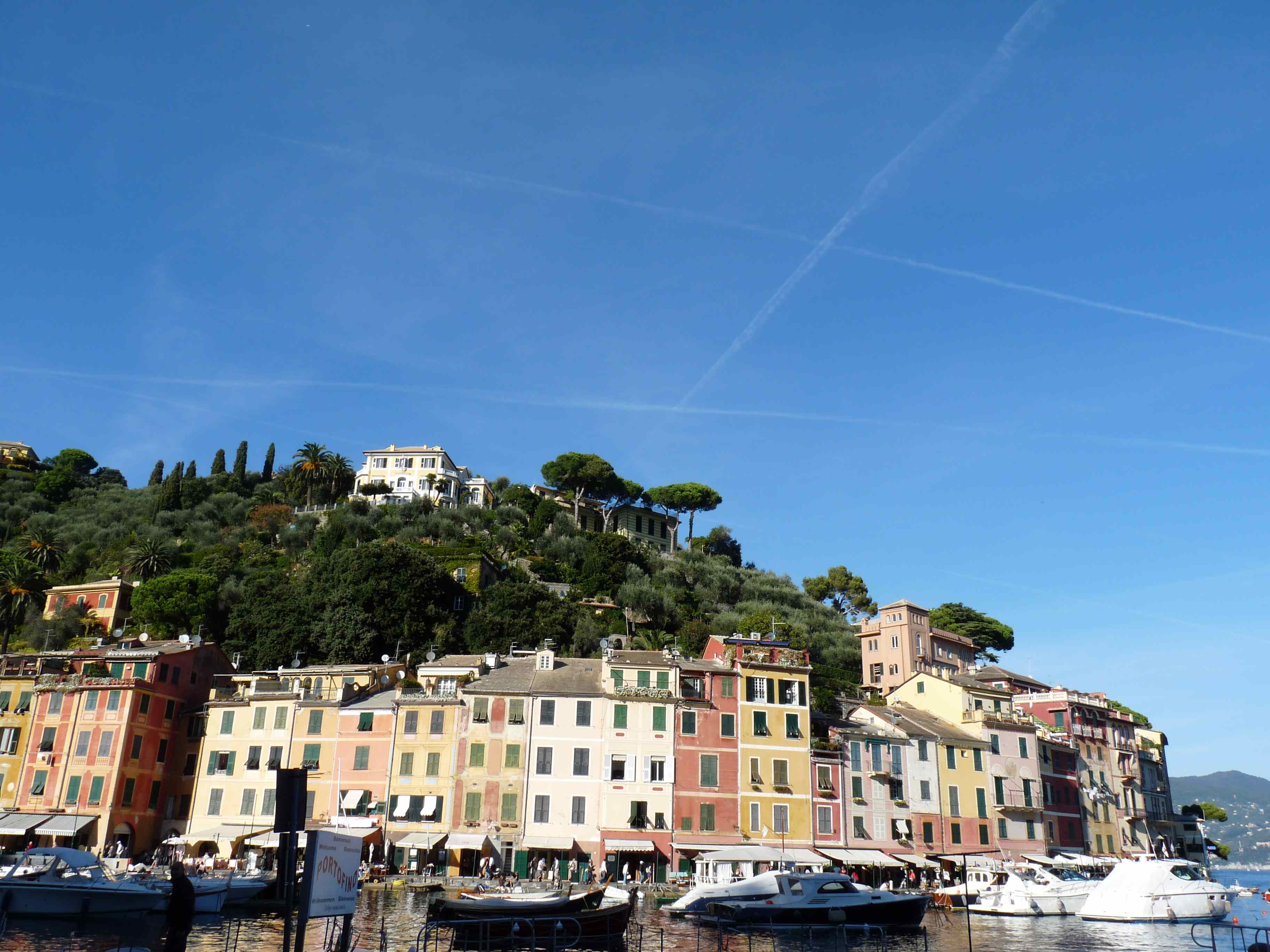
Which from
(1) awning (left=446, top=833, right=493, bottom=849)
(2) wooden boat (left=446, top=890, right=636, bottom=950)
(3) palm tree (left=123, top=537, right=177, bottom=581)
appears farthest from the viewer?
(3) palm tree (left=123, top=537, right=177, bottom=581)

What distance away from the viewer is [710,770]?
56344 millimetres

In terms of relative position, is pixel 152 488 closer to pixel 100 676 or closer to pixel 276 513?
pixel 276 513

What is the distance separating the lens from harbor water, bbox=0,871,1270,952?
100ft

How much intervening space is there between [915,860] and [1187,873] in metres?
14.0

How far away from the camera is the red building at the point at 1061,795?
67562mm

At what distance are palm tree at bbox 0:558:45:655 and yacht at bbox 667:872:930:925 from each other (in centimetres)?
7050

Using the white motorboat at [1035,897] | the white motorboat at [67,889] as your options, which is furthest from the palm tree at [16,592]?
the white motorboat at [1035,897]

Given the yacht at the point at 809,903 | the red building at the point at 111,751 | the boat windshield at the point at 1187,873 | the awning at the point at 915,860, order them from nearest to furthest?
the yacht at the point at 809,903 → the boat windshield at the point at 1187,873 → the red building at the point at 111,751 → the awning at the point at 915,860

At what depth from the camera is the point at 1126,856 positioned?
72.2 m

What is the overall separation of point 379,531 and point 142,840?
51332mm

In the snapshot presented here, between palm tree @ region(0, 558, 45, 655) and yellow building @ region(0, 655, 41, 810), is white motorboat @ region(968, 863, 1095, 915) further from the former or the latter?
palm tree @ region(0, 558, 45, 655)

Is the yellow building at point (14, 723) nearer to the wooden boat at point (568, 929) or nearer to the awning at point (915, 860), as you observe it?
the wooden boat at point (568, 929)

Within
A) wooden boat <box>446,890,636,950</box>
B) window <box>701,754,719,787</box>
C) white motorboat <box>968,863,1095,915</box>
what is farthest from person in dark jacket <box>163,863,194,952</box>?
white motorboat <box>968,863,1095,915</box>

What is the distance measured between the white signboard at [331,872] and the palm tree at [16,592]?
278ft
